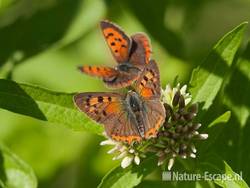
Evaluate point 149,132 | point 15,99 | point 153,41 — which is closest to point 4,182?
point 15,99

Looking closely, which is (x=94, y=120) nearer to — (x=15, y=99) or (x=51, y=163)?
(x=15, y=99)

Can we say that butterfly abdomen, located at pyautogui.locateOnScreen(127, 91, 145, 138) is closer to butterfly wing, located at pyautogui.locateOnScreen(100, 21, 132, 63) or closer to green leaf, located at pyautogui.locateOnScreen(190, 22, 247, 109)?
butterfly wing, located at pyautogui.locateOnScreen(100, 21, 132, 63)

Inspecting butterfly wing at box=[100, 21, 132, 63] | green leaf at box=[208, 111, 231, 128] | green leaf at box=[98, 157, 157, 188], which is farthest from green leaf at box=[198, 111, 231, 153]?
butterfly wing at box=[100, 21, 132, 63]

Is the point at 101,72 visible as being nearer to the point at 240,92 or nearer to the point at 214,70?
the point at 214,70

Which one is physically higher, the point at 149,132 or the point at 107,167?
the point at 149,132

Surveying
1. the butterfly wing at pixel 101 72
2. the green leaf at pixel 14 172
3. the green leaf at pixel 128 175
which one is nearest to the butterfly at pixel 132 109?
the butterfly wing at pixel 101 72

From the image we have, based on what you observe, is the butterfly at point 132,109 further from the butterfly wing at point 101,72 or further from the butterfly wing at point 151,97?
the butterfly wing at point 101,72

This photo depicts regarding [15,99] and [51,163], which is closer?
[15,99]
